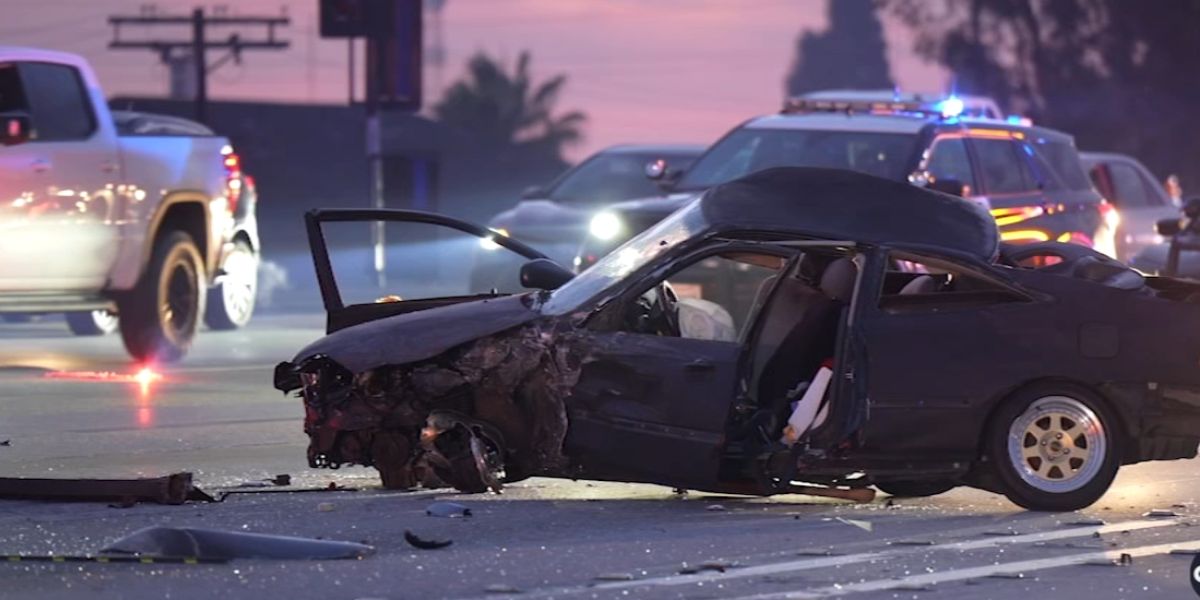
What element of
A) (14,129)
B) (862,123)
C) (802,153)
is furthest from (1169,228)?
(14,129)

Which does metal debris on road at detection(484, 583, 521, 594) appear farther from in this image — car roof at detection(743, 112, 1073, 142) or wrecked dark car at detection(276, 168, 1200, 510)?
car roof at detection(743, 112, 1073, 142)

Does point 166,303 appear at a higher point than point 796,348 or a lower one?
lower

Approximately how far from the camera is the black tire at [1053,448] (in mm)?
10102

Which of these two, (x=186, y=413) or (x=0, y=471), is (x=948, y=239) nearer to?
(x=0, y=471)

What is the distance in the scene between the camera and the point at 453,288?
37875mm

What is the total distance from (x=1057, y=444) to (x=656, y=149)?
595 inches

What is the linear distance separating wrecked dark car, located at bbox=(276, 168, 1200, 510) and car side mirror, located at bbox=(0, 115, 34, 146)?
601 cm

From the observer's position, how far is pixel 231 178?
19.2 meters

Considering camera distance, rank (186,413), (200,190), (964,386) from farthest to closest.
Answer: (200,190) → (186,413) → (964,386)

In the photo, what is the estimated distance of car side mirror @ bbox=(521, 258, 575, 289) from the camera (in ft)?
36.4

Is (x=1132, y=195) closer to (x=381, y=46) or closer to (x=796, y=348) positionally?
(x=381, y=46)

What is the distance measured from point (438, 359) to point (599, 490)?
3.88ft

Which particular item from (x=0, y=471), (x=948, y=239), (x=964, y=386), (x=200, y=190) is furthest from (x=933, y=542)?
(x=200, y=190)

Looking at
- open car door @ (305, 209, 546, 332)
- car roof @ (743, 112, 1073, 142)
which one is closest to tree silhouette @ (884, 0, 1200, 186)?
open car door @ (305, 209, 546, 332)
